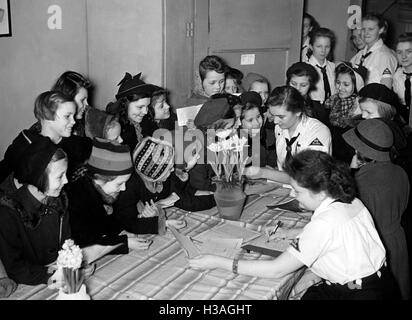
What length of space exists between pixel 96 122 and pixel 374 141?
1.73 meters

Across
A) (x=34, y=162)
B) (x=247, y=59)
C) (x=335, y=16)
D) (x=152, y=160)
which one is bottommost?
(x=152, y=160)

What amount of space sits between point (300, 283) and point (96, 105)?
295 centimetres

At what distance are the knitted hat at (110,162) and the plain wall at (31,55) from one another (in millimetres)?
2162

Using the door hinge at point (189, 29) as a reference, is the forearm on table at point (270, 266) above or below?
below

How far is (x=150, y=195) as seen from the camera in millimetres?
2771

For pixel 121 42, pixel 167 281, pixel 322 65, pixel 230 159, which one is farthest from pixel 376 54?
pixel 167 281

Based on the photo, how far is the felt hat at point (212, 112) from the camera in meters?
3.17

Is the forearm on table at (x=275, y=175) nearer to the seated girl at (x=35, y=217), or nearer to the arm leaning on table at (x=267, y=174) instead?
the arm leaning on table at (x=267, y=174)

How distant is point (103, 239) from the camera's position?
220 cm

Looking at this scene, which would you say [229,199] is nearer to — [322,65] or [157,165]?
[157,165]

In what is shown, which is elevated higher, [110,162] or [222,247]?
[110,162]

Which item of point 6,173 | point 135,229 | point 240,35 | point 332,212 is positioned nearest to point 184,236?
point 135,229

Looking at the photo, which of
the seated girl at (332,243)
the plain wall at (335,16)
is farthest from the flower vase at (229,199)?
the plain wall at (335,16)

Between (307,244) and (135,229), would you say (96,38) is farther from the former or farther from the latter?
(307,244)
